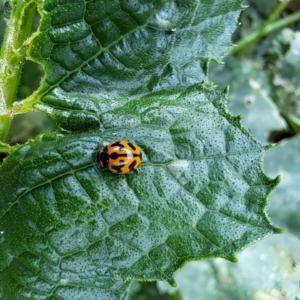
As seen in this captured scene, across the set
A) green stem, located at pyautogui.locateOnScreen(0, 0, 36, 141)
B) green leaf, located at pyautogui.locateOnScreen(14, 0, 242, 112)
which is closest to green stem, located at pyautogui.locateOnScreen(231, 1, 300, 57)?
green leaf, located at pyautogui.locateOnScreen(14, 0, 242, 112)

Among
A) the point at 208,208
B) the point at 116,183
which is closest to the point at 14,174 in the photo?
the point at 116,183

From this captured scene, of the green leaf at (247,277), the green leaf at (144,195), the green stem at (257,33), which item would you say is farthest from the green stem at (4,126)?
the green stem at (257,33)

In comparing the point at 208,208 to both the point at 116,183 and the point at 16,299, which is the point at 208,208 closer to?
the point at 116,183

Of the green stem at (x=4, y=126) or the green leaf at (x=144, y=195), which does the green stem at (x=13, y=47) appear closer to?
the green stem at (x=4, y=126)

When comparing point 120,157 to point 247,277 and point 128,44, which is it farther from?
point 247,277

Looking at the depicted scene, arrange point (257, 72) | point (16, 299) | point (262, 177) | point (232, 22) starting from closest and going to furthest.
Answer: point (262, 177), point (16, 299), point (232, 22), point (257, 72)

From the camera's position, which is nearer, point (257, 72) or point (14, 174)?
point (14, 174)

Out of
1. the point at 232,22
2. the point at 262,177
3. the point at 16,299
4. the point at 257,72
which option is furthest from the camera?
the point at 257,72
